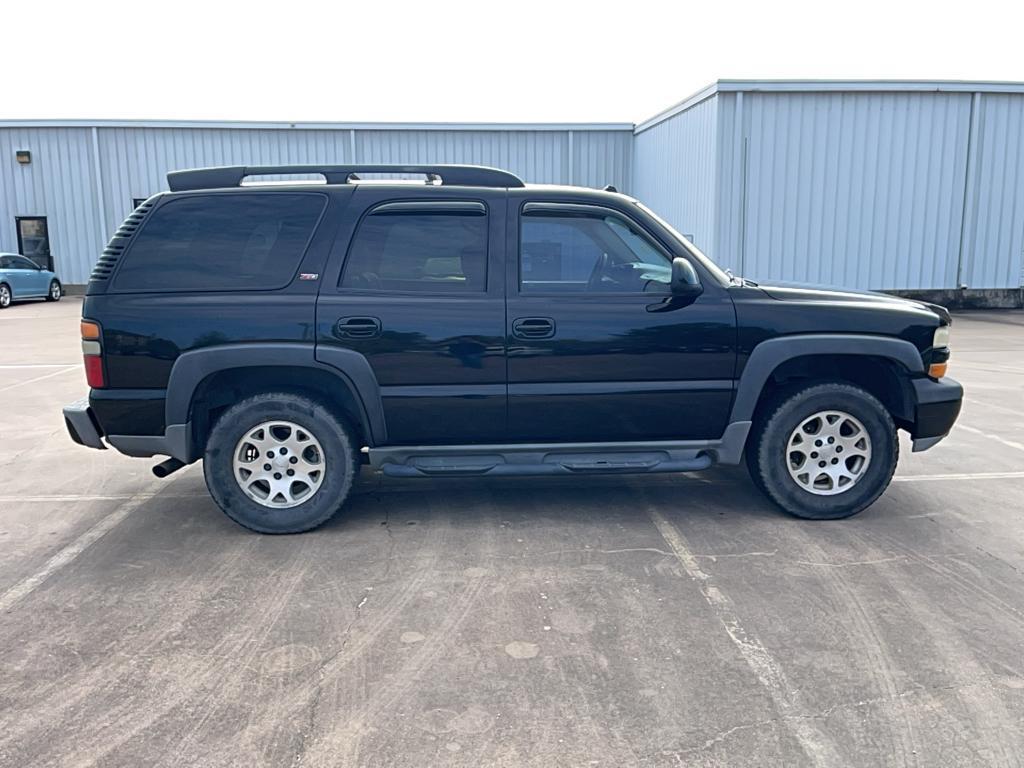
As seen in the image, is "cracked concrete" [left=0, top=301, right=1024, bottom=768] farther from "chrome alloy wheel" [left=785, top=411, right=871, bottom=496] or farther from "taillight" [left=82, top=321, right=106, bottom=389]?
"taillight" [left=82, top=321, right=106, bottom=389]

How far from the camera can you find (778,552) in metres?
4.41

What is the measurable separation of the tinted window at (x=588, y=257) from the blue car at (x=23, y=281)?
65.0ft

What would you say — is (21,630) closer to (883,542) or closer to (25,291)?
(883,542)

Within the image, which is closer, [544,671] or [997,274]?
[544,671]

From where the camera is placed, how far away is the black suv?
4.52 metres

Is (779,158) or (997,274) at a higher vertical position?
(779,158)

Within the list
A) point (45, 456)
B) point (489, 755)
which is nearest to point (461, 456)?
point (489, 755)

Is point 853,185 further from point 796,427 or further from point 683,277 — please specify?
point 683,277

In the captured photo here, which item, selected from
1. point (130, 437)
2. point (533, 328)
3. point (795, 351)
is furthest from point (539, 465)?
point (130, 437)

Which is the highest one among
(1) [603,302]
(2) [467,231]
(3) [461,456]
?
(2) [467,231]

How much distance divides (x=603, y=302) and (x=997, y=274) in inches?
633

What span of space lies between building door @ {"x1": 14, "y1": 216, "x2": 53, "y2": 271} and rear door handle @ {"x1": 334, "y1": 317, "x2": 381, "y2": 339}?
2246cm

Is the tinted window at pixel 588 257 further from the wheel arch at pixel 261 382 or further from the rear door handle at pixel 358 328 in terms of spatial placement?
the wheel arch at pixel 261 382

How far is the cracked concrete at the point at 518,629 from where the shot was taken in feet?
9.14
